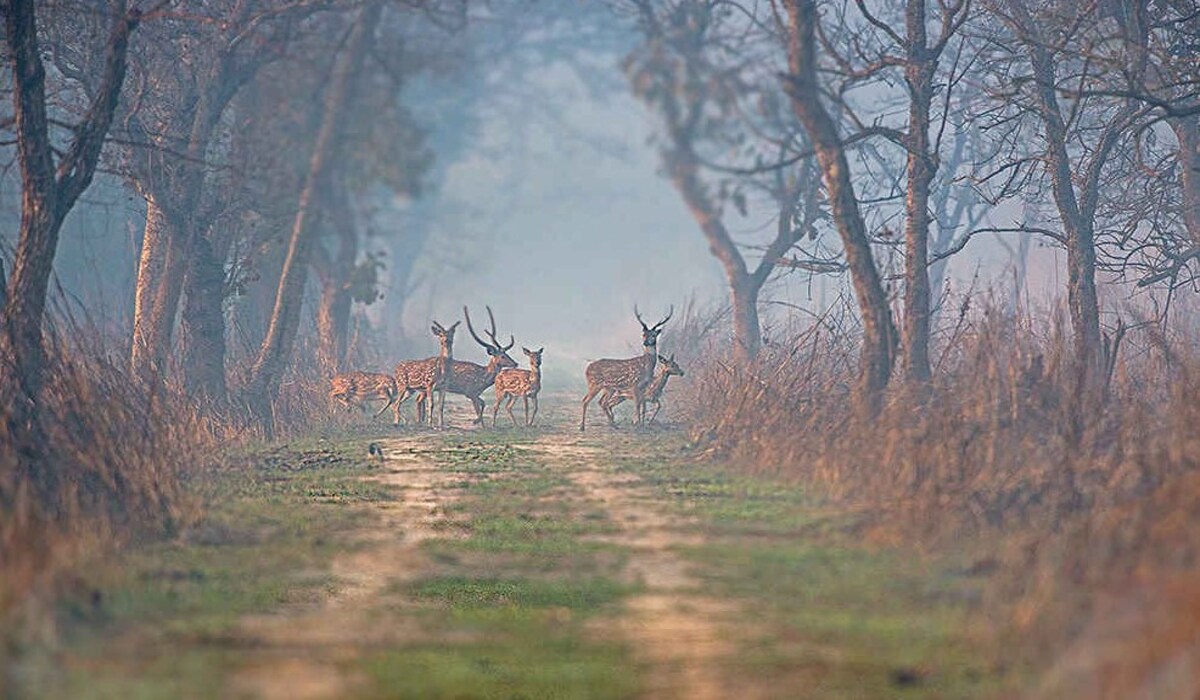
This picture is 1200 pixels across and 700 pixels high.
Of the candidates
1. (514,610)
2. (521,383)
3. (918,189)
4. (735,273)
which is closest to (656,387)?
(521,383)

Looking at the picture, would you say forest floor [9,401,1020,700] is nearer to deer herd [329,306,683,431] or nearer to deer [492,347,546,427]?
deer herd [329,306,683,431]

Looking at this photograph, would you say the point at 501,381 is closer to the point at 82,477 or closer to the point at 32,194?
the point at 32,194

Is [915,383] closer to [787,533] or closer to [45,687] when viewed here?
[787,533]

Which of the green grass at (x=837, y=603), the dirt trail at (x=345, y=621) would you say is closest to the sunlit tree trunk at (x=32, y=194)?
the dirt trail at (x=345, y=621)

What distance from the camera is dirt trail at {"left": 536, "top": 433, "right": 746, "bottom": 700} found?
5.77 metres

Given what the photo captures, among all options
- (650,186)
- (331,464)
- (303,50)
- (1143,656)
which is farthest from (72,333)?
(650,186)

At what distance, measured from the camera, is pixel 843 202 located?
40.2 ft

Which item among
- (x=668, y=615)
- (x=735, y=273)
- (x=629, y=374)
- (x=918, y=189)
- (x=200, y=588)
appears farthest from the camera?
(x=735, y=273)

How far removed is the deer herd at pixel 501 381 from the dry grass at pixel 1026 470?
4.18 metres

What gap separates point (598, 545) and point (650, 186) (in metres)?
82.3

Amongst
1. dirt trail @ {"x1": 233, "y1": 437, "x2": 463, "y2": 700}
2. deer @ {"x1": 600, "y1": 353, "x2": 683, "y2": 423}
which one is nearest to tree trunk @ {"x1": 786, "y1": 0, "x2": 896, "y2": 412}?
dirt trail @ {"x1": 233, "y1": 437, "x2": 463, "y2": 700}

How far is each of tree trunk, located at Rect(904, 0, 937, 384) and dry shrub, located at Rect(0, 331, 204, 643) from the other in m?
7.12

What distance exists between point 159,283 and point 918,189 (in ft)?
31.2

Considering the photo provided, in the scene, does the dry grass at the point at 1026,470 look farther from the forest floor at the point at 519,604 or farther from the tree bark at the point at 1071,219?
the tree bark at the point at 1071,219
